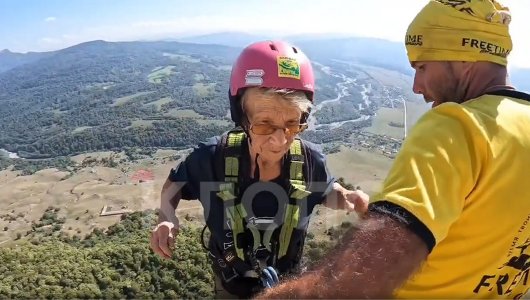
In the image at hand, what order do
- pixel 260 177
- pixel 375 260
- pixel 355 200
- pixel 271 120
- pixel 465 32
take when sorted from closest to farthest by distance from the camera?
pixel 375 260
pixel 465 32
pixel 355 200
pixel 271 120
pixel 260 177

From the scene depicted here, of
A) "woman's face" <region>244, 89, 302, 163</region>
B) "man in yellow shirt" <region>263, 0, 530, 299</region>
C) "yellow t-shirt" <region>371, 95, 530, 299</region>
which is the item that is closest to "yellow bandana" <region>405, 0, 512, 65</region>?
"man in yellow shirt" <region>263, 0, 530, 299</region>

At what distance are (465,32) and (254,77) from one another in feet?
5.01

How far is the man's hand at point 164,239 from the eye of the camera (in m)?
3.05

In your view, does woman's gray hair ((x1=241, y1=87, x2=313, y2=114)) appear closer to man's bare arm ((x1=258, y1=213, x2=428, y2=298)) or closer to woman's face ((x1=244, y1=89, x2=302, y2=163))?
woman's face ((x1=244, y1=89, x2=302, y2=163))

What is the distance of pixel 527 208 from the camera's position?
155 centimetres

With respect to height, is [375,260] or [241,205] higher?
[375,260]

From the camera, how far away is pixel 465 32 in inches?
79.7

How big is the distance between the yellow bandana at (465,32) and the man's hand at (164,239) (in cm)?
209

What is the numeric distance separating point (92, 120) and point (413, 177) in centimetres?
16306

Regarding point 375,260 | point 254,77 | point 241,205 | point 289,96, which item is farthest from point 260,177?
point 375,260

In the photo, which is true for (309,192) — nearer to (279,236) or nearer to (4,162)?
(279,236)

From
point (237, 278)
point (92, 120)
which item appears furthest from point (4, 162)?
point (237, 278)

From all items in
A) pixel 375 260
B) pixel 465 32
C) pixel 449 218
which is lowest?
pixel 375 260

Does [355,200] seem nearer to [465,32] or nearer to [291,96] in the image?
[291,96]
